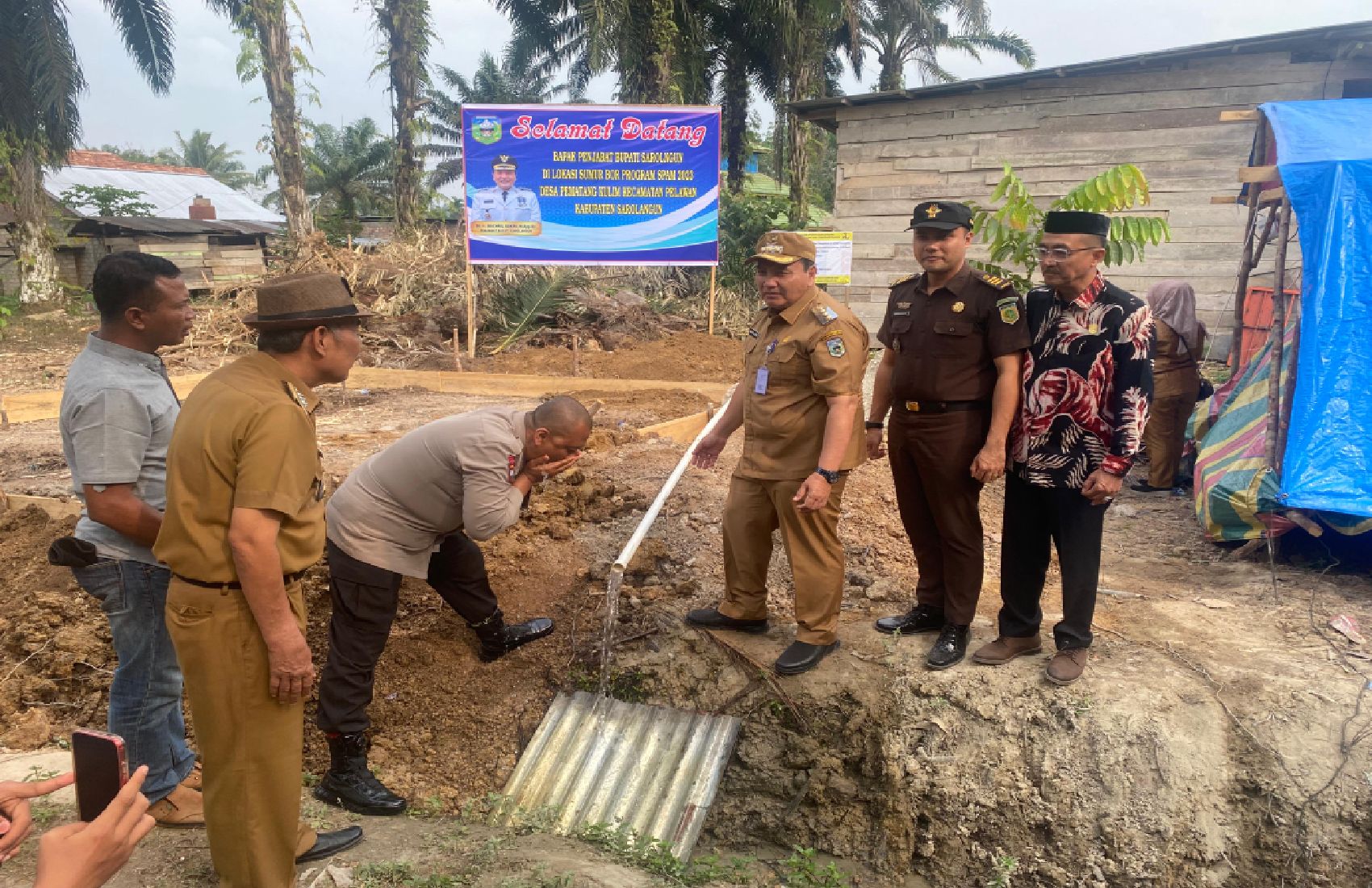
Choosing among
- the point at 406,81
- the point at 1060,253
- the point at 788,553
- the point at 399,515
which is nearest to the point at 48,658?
the point at 399,515

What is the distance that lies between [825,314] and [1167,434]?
4.52 m

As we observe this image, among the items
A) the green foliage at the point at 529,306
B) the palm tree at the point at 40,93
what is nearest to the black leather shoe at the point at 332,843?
the green foliage at the point at 529,306

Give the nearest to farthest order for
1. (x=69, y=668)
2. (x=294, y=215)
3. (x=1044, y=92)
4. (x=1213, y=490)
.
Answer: (x=69, y=668)
(x=1213, y=490)
(x=1044, y=92)
(x=294, y=215)

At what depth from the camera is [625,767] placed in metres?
3.61

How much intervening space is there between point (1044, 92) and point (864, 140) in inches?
89.1

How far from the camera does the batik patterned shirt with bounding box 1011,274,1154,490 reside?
304 centimetres

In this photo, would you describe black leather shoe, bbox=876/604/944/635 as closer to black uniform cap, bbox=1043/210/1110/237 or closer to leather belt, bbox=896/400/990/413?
leather belt, bbox=896/400/990/413

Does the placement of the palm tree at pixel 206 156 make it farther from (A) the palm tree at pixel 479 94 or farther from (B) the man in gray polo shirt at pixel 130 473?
(B) the man in gray polo shirt at pixel 130 473

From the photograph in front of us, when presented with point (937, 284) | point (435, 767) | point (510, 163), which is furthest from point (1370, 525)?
point (510, 163)

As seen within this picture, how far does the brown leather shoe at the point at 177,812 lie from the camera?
2914mm

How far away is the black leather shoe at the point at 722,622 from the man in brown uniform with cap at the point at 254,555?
6.47ft

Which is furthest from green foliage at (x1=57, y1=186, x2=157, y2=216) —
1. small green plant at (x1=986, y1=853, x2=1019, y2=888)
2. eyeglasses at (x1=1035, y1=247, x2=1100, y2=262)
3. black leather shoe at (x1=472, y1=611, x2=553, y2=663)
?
small green plant at (x1=986, y1=853, x2=1019, y2=888)

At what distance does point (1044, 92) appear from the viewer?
9.94 meters

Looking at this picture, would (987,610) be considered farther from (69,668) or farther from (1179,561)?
(69,668)
